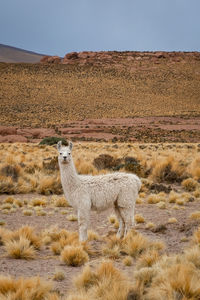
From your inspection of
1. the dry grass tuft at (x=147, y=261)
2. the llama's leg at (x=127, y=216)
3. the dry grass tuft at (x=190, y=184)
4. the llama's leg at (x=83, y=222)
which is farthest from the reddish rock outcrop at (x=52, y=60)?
the dry grass tuft at (x=147, y=261)

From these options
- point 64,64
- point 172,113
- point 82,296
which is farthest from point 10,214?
point 64,64

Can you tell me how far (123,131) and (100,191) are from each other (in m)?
39.4

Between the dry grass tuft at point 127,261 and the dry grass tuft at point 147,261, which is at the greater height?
the dry grass tuft at point 147,261

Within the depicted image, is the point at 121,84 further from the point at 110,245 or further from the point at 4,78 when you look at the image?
the point at 110,245

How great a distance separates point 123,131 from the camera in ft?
148

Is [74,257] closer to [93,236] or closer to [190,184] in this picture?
[93,236]

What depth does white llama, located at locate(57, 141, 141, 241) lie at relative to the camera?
19.8ft

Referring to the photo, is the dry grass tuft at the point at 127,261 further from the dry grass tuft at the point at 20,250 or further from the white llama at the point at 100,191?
the dry grass tuft at the point at 20,250

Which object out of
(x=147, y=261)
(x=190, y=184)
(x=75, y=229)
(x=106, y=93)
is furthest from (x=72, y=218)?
(x=106, y=93)

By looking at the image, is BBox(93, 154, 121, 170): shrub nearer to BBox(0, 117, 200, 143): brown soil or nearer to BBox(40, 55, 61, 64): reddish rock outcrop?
BBox(0, 117, 200, 143): brown soil

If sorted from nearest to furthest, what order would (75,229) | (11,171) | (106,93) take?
(75,229), (11,171), (106,93)

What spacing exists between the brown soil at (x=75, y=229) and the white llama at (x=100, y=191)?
72 cm

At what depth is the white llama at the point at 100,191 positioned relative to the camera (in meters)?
6.03

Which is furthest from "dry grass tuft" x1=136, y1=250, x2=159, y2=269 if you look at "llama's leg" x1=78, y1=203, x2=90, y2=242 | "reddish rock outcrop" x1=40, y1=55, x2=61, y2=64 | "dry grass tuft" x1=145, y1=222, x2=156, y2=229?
"reddish rock outcrop" x1=40, y1=55, x2=61, y2=64
